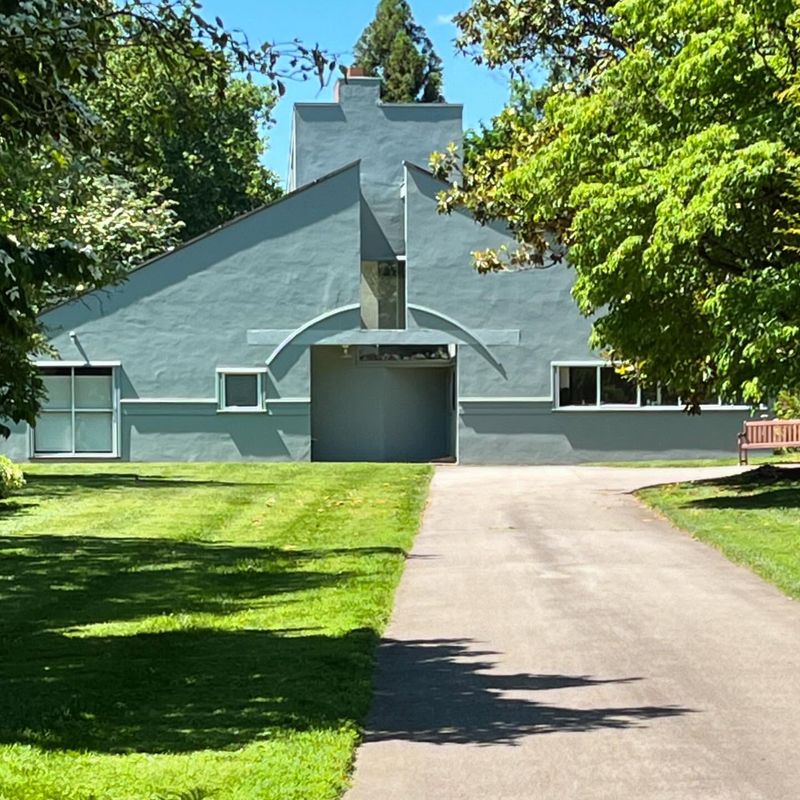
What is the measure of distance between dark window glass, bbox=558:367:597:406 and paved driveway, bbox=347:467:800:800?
19142 mm

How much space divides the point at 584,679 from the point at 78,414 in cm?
2811

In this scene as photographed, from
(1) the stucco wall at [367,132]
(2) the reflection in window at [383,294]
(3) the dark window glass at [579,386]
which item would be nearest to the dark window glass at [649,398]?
(3) the dark window glass at [579,386]

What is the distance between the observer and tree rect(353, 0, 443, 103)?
75625 millimetres

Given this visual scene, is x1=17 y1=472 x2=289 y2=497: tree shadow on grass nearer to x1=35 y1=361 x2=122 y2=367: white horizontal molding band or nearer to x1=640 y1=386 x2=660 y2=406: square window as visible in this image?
x1=35 y1=361 x2=122 y2=367: white horizontal molding band

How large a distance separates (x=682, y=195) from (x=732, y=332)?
180 centimetres

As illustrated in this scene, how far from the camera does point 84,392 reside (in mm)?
35344

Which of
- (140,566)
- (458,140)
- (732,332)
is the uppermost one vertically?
(458,140)

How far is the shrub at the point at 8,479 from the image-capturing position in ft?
78.9

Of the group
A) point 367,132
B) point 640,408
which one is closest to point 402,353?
point 640,408

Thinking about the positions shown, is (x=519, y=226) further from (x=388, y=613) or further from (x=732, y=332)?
(x=388, y=613)

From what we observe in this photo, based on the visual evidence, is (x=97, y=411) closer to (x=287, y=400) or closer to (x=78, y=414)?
(x=78, y=414)

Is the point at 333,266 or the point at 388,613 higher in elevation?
the point at 333,266

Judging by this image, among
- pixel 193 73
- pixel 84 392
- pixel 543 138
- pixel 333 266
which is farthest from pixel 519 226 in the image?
pixel 193 73

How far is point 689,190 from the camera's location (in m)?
17.8
